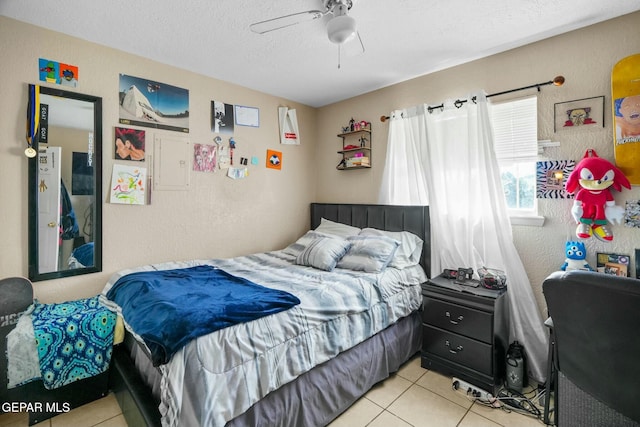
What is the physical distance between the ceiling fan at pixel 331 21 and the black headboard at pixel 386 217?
1.52m

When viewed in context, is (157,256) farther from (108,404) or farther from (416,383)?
(416,383)

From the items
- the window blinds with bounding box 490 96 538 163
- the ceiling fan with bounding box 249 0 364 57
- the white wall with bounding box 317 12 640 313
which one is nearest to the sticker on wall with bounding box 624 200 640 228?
the white wall with bounding box 317 12 640 313

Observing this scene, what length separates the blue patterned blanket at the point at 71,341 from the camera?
1.73 meters

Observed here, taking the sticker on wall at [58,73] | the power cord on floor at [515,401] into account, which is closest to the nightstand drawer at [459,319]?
the power cord on floor at [515,401]

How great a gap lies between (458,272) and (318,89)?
2.29 metres

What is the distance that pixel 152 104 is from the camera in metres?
2.53

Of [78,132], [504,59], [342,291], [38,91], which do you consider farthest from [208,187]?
[504,59]

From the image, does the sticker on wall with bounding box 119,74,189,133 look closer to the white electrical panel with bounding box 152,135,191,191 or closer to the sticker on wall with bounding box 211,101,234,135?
the white electrical panel with bounding box 152,135,191,191

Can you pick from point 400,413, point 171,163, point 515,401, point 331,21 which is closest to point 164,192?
point 171,163

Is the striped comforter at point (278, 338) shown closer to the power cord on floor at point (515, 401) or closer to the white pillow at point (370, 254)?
the white pillow at point (370, 254)

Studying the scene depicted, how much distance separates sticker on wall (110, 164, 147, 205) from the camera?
2.35 metres

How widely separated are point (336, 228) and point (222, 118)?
1632 millimetres

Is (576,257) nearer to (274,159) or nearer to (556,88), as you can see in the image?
(556,88)

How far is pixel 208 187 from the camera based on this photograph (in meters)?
2.89
